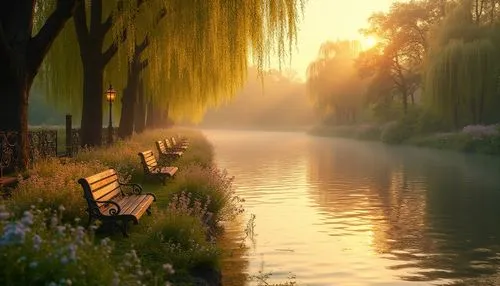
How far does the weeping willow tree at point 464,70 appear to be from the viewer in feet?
140

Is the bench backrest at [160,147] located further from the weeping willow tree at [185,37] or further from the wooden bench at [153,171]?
the wooden bench at [153,171]

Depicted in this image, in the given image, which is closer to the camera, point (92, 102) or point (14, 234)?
point (14, 234)

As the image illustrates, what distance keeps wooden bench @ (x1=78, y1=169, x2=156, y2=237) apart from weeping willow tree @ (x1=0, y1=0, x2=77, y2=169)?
3.27 metres

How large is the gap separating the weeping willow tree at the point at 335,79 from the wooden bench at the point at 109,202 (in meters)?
69.1

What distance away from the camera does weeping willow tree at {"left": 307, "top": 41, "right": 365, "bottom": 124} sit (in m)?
78.4

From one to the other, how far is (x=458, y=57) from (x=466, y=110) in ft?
22.2

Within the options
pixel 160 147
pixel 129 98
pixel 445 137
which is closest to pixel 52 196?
pixel 160 147

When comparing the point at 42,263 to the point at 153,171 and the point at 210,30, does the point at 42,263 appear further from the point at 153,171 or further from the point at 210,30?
the point at 153,171

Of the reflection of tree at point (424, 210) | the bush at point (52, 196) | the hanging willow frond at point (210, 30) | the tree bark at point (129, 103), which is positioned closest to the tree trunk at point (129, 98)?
the tree bark at point (129, 103)

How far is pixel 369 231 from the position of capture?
12.7 metres

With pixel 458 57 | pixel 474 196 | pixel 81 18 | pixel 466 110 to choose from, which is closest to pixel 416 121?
pixel 466 110

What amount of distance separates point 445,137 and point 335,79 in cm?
3256

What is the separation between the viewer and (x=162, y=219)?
28.1 feet

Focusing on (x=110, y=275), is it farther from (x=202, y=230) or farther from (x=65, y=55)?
(x=65, y=55)
